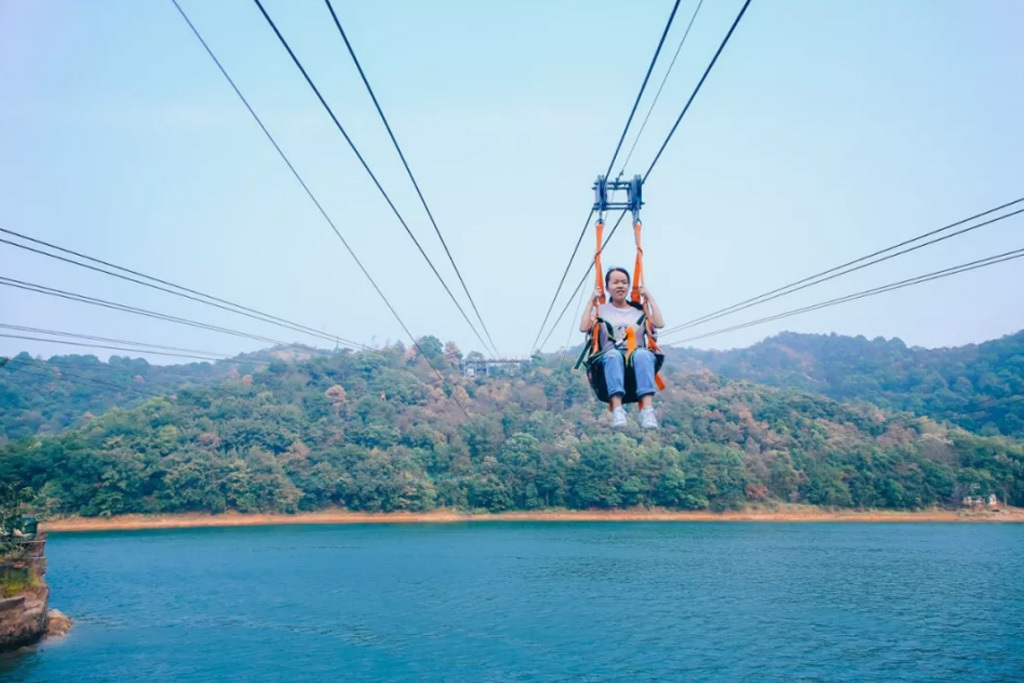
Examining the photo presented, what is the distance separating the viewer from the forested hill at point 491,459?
73812mm

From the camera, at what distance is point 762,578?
41.6 meters

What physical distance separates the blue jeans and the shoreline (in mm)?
73251

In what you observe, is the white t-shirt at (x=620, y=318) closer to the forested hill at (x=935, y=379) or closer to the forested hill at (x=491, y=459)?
the forested hill at (x=491, y=459)

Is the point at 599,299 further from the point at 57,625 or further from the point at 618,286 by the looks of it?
the point at 57,625

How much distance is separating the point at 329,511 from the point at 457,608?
49.0m

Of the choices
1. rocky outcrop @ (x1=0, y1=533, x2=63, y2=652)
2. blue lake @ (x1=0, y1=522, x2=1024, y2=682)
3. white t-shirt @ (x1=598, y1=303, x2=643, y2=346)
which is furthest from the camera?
blue lake @ (x1=0, y1=522, x2=1024, y2=682)

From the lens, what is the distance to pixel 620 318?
9133 mm

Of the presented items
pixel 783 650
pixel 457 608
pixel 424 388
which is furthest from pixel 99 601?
pixel 424 388

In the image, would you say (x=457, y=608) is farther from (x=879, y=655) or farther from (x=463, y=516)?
(x=463, y=516)

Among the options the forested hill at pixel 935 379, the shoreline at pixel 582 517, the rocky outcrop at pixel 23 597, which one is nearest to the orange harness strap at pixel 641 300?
the rocky outcrop at pixel 23 597

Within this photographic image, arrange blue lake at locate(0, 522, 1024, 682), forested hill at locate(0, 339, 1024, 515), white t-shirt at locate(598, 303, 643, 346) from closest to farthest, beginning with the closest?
1. white t-shirt at locate(598, 303, 643, 346)
2. blue lake at locate(0, 522, 1024, 682)
3. forested hill at locate(0, 339, 1024, 515)

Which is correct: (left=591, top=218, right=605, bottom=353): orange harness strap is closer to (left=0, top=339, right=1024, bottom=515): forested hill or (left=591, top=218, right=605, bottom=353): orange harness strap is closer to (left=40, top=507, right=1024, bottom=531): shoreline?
(left=0, top=339, right=1024, bottom=515): forested hill

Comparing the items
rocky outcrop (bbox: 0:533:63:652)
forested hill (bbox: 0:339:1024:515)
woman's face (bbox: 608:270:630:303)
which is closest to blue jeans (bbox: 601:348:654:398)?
woman's face (bbox: 608:270:630:303)

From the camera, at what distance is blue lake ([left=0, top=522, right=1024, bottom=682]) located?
24.9 m
